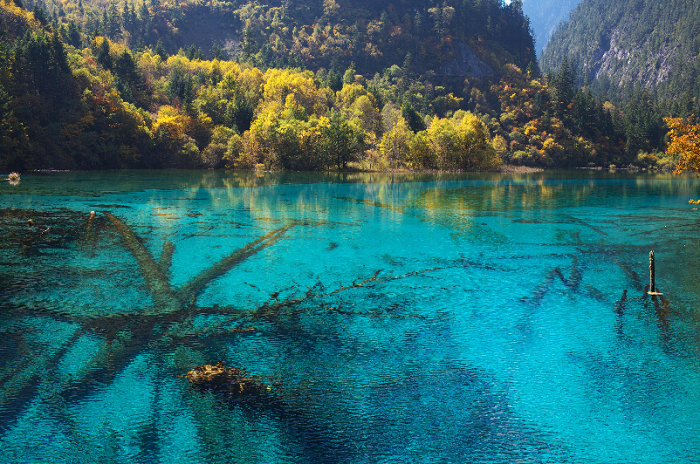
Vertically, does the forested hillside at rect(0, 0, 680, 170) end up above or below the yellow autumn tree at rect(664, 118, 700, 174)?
above

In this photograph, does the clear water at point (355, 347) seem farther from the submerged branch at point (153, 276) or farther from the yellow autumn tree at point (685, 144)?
the yellow autumn tree at point (685, 144)

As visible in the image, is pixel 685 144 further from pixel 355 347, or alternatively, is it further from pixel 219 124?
pixel 219 124

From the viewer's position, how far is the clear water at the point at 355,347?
1134cm

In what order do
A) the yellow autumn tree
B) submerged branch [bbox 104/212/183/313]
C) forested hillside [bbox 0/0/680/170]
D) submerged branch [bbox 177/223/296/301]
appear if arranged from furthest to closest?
forested hillside [bbox 0/0/680/170]
the yellow autumn tree
submerged branch [bbox 177/223/296/301]
submerged branch [bbox 104/212/183/313]

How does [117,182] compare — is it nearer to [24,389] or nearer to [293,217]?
[293,217]

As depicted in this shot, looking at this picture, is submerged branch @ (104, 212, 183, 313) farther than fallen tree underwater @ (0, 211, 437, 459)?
Yes

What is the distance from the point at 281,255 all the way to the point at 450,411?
17164mm

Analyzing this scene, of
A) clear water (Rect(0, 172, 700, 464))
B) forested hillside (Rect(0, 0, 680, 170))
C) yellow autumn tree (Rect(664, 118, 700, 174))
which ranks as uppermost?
forested hillside (Rect(0, 0, 680, 170))

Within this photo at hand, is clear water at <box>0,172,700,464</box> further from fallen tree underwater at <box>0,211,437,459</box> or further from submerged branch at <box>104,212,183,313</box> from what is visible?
submerged branch at <box>104,212,183,313</box>

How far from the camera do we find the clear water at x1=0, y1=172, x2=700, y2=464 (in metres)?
11.3

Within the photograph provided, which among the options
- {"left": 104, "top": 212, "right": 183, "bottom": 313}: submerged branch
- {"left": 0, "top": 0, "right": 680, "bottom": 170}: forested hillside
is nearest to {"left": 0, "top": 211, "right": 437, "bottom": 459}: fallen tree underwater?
{"left": 104, "top": 212, "right": 183, "bottom": 313}: submerged branch

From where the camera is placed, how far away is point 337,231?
35906mm

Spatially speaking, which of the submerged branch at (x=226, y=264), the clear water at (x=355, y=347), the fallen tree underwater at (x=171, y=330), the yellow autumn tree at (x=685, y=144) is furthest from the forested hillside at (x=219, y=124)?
the yellow autumn tree at (x=685, y=144)

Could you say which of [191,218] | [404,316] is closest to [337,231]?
[191,218]
